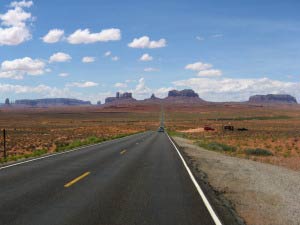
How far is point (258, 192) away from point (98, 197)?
467cm

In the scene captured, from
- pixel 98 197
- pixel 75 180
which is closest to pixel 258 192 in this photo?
pixel 98 197

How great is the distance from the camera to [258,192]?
1108 cm

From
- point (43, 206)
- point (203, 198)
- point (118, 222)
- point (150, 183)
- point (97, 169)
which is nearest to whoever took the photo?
point (118, 222)

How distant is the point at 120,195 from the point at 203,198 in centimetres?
208

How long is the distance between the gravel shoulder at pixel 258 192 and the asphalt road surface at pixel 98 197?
0.94 m

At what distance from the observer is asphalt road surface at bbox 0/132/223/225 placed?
737 cm

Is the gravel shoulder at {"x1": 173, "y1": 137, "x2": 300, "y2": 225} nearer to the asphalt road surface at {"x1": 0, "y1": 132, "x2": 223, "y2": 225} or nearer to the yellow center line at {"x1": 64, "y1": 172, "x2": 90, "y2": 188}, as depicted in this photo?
the asphalt road surface at {"x1": 0, "y1": 132, "x2": 223, "y2": 225}

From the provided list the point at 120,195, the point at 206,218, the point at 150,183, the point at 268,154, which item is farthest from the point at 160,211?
the point at 268,154

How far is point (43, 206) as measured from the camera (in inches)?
327

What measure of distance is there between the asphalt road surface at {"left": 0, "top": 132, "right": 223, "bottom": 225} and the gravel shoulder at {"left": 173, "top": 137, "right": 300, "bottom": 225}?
94cm

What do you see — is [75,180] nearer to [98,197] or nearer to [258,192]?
[98,197]

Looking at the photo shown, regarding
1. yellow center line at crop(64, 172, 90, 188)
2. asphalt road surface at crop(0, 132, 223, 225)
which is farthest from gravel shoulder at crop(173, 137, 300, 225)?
yellow center line at crop(64, 172, 90, 188)

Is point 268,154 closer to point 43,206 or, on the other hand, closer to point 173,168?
point 173,168

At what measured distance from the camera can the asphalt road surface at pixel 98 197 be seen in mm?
7367
